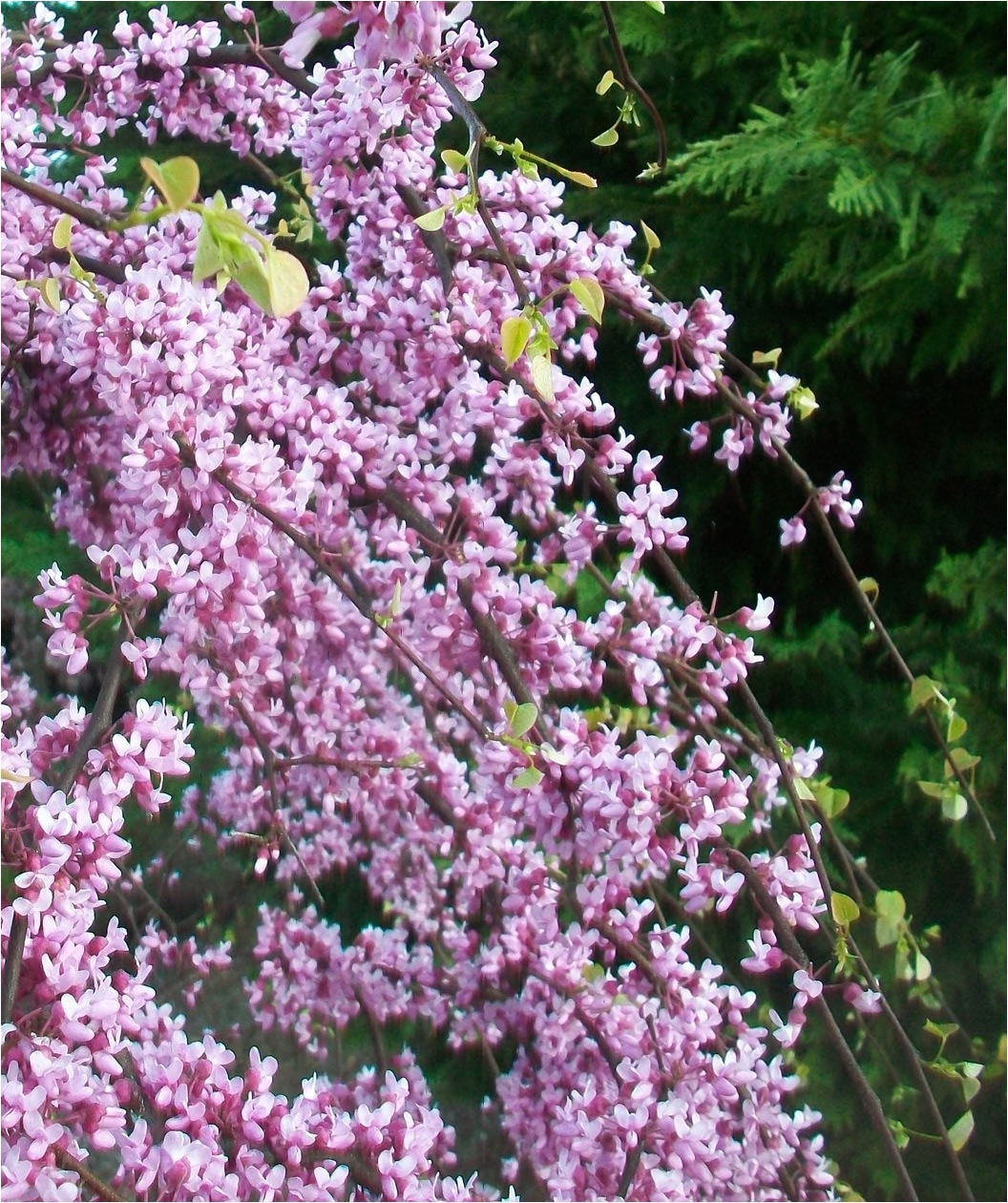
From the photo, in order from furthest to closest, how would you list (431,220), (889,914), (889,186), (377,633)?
(889,186), (377,633), (889,914), (431,220)

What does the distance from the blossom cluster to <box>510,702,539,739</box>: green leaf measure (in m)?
0.03

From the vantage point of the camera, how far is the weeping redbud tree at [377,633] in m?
0.57

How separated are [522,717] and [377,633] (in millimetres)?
445

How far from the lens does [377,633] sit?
41.0 inches

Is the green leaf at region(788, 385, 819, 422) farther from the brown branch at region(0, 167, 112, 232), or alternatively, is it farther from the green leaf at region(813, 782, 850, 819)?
the brown branch at region(0, 167, 112, 232)

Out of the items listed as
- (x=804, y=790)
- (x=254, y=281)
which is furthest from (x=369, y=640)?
(x=254, y=281)

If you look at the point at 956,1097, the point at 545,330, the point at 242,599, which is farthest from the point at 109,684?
the point at 956,1097

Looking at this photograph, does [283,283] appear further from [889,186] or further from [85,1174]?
[889,186]

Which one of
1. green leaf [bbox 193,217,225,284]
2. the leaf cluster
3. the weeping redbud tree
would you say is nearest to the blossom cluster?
the weeping redbud tree

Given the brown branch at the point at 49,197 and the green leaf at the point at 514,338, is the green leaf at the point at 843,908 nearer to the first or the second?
the green leaf at the point at 514,338

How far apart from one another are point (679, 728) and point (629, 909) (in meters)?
0.50

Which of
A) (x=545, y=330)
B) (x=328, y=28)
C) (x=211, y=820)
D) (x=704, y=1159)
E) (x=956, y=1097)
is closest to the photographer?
(x=328, y=28)

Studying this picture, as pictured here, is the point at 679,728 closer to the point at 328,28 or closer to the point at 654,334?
the point at 654,334

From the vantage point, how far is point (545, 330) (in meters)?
0.58
